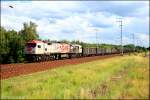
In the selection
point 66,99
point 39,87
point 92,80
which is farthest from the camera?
point 92,80

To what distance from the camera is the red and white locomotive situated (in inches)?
2100

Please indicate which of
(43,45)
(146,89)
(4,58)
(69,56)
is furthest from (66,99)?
(69,56)

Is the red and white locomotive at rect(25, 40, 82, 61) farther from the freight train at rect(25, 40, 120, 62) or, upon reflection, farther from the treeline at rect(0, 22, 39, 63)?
the treeline at rect(0, 22, 39, 63)

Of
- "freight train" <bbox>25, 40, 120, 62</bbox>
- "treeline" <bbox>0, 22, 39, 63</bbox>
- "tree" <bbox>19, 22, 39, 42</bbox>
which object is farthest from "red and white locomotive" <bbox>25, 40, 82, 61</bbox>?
"tree" <bbox>19, 22, 39, 42</bbox>

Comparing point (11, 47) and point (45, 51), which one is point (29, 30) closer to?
point (11, 47)

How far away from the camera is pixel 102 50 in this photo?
104750 millimetres

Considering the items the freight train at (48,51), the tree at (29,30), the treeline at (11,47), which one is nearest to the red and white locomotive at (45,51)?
the freight train at (48,51)

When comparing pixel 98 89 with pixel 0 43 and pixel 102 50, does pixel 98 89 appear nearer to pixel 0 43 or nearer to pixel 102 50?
pixel 0 43

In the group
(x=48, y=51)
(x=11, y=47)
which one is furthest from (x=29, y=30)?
(x=48, y=51)

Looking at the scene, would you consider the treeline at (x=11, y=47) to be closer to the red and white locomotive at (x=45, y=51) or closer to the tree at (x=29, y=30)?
the red and white locomotive at (x=45, y=51)

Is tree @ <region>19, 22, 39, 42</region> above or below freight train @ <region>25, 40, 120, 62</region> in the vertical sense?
above

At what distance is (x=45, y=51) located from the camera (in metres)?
56.7

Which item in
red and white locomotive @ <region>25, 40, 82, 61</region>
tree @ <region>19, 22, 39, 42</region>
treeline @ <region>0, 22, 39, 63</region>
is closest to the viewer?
red and white locomotive @ <region>25, 40, 82, 61</region>

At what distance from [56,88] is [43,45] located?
35554mm
